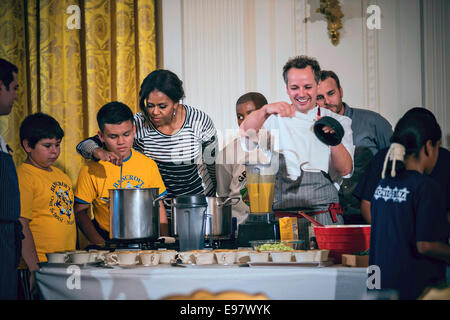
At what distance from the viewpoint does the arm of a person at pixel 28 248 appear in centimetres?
222

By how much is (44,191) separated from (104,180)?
1.09 feet

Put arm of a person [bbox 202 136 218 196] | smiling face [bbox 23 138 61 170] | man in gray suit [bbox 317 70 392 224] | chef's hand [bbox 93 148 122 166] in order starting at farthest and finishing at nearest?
1. arm of a person [bbox 202 136 218 196]
2. man in gray suit [bbox 317 70 392 224]
3. chef's hand [bbox 93 148 122 166]
4. smiling face [bbox 23 138 61 170]

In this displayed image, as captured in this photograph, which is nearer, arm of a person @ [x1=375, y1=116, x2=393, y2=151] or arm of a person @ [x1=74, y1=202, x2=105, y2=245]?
arm of a person @ [x1=74, y1=202, x2=105, y2=245]

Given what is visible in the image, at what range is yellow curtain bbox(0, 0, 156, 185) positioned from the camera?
330 centimetres

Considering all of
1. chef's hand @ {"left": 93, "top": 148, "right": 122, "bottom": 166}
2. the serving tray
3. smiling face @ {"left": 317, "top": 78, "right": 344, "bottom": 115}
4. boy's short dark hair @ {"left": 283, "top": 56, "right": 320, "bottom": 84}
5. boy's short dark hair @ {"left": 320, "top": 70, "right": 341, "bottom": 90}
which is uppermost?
boy's short dark hair @ {"left": 283, "top": 56, "right": 320, "bottom": 84}

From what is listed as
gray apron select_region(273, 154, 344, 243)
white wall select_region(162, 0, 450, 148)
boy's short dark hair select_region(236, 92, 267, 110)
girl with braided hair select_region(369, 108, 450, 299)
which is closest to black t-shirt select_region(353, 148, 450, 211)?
girl with braided hair select_region(369, 108, 450, 299)

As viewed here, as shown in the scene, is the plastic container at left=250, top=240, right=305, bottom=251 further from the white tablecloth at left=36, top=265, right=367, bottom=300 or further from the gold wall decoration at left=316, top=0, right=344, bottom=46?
the gold wall decoration at left=316, top=0, right=344, bottom=46

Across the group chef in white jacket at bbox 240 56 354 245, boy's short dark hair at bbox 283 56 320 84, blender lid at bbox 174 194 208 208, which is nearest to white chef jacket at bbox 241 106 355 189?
chef in white jacket at bbox 240 56 354 245

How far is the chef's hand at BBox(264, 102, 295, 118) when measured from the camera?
10.5 ft

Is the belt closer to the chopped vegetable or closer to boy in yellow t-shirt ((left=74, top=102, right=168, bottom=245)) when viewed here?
the chopped vegetable

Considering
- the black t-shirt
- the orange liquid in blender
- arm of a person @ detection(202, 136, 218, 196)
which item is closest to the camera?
the black t-shirt

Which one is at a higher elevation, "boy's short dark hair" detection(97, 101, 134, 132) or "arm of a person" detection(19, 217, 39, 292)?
"boy's short dark hair" detection(97, 101, 134, 132)

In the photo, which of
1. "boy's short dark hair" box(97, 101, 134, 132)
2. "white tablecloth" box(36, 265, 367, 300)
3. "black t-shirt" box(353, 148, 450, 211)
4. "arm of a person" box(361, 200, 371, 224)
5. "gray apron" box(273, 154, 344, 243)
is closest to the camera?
"white tablecloth" box(36, 265, 367, 300)

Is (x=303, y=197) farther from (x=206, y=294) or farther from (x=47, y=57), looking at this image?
(x=47, y=57)
